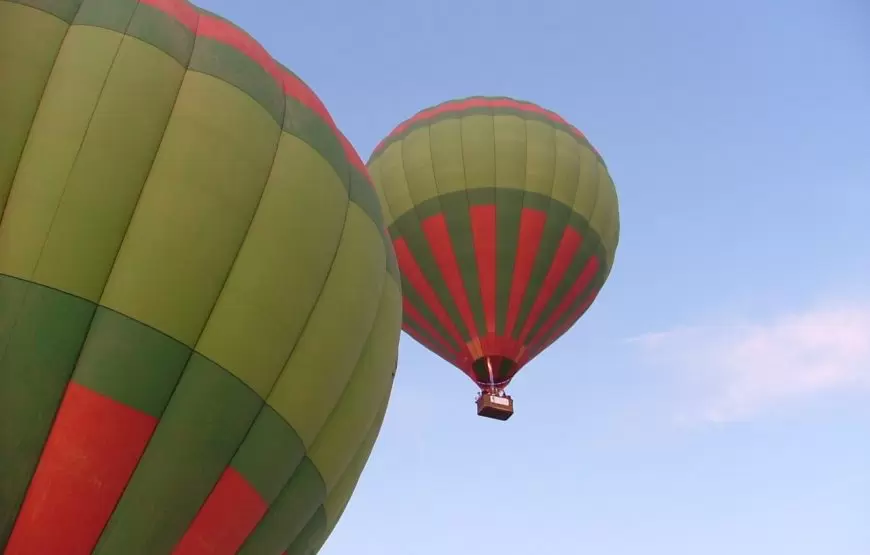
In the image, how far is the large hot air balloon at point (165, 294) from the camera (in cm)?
397

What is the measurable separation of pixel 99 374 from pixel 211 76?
1910 mm

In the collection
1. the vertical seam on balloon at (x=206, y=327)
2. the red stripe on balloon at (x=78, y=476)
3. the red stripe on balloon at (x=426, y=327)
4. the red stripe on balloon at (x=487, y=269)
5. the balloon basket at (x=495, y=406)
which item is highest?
the red stripe on balloon at (x=487, y=269)

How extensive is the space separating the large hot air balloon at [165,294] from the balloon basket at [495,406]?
21.9ft

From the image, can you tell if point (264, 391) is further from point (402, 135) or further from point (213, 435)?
point (402, 135)

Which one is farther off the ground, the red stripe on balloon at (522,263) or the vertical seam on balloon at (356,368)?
the red stripe on balloon at (522,263)

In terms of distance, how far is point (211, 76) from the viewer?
16.0 ft

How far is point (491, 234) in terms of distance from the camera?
480 inches

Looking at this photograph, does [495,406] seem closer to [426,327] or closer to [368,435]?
[426,327]

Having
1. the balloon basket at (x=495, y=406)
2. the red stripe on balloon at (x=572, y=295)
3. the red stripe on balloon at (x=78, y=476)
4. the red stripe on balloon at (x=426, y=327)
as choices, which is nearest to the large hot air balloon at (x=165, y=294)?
the red stripe on balloon at (x=78, y=476)

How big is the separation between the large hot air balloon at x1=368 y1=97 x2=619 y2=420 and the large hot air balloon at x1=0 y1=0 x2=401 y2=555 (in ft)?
22.7

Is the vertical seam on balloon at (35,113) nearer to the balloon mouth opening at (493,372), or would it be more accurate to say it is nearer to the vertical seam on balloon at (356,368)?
the vertical seam on balloon at (356,368)

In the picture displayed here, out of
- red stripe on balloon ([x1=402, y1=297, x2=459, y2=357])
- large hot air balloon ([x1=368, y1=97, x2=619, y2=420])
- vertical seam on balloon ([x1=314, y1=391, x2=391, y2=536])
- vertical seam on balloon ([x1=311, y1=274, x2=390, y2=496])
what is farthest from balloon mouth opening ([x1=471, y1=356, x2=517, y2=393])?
vertical seam on balloon ([x1=311, y1=274, x2=390, y2=496])

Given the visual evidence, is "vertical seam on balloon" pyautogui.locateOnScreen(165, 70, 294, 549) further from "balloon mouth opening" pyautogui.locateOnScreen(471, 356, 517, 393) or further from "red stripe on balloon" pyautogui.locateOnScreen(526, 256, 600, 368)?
"red stripe on balloon" pyautogui.locateOnScreen(526, 256, 600, 368)

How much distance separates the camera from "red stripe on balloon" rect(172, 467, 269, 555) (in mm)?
4363
